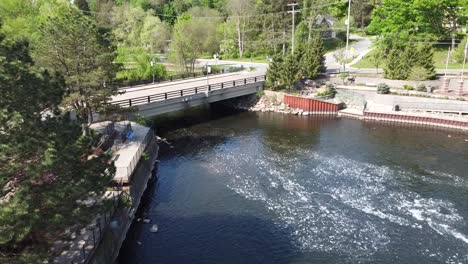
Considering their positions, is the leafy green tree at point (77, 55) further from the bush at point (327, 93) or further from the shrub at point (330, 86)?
the shrub at point (330, 86)

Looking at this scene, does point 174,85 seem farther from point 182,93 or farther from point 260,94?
point 260,94

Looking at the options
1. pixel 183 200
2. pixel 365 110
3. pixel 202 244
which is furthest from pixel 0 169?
pixel 365 110

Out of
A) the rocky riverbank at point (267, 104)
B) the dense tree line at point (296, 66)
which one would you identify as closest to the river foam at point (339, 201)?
the rocky riverbank at point (267, 104)

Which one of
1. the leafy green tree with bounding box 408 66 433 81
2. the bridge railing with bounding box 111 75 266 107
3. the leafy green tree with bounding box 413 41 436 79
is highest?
the leafy green tree with bounding box 413 41 436 79

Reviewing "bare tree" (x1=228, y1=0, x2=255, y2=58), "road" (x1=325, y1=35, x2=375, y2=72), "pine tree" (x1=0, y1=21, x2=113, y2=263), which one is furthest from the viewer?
"bare tree" (x1=228, y1=0, x2=255, y2=58)

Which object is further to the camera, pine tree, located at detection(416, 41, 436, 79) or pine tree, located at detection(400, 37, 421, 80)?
pine tree, located at detection(400, 37, 421, 80)

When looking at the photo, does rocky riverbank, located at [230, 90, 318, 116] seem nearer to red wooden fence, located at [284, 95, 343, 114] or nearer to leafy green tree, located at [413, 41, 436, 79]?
red wooden fence, located at [284, 95, 343, 114]

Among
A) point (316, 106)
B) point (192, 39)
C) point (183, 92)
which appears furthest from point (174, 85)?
point (192, 39)

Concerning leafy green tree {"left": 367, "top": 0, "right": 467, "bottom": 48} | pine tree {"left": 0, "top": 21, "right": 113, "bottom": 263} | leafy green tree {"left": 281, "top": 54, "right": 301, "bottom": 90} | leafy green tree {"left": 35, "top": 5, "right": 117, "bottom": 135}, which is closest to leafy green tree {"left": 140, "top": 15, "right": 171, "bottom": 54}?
leafy green tree {"left": 281, "top": 54, "right": 301, "bottom": 90}
